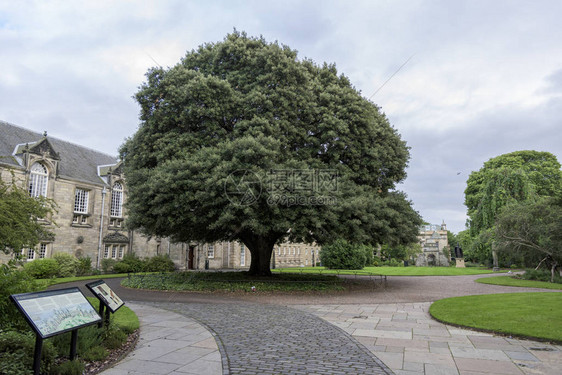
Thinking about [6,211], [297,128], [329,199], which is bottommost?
[6,211]

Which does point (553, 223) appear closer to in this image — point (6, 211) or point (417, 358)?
point (417, 358)

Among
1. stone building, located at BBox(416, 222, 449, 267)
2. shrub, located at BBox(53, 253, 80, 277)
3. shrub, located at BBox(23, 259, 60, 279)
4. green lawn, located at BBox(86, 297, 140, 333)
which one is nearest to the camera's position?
green lawn, located at BBox(86, 297, 140, 333)

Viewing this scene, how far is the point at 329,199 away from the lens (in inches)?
671

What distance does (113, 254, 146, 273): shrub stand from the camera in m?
34.8

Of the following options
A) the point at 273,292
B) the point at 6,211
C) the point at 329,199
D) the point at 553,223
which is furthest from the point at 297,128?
the point at 553,223

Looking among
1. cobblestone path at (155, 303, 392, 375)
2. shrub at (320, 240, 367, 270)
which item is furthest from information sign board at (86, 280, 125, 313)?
shrub at (320, 240, 367, 270)

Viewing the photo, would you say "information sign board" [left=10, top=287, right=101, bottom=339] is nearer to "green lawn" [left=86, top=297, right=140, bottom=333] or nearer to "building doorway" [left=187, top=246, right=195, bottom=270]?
"green lawn" [left=86, top=297, right=140, bottom=333]

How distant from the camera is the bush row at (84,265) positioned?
1081 inches

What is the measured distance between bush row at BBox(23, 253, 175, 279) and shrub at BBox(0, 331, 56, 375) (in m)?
20.5

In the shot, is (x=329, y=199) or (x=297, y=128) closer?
(x=329, y=199)

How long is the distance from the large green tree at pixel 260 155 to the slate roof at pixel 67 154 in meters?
14.5

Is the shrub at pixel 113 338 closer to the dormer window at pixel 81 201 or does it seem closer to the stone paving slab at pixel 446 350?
A: the stone paving slab at pixel 446 350

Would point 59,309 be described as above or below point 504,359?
above

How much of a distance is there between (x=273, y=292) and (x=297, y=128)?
9.37 metres
